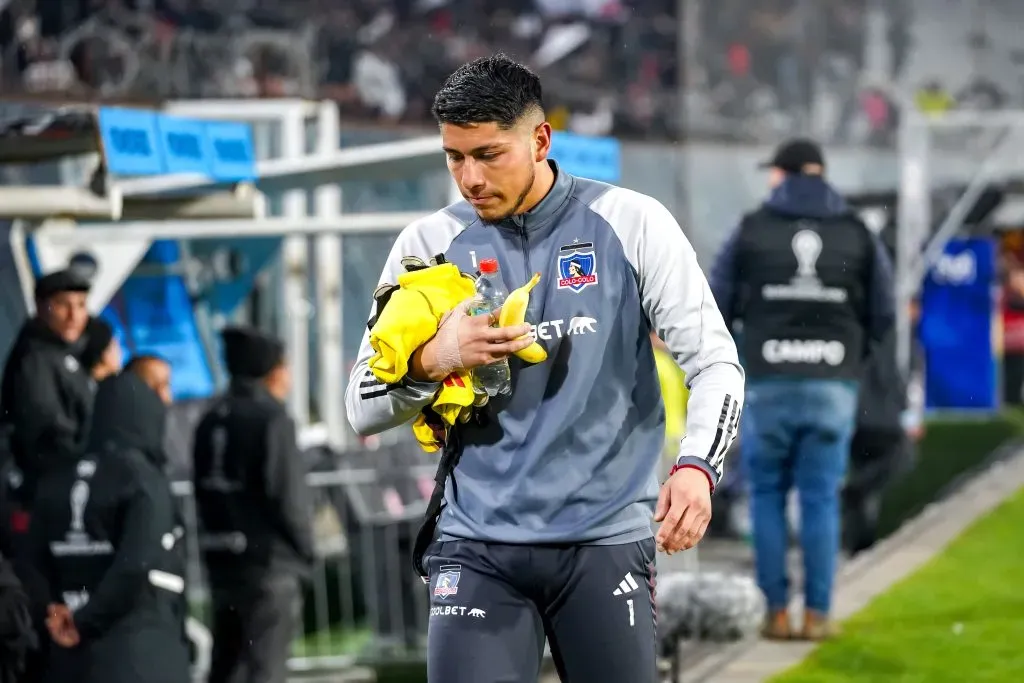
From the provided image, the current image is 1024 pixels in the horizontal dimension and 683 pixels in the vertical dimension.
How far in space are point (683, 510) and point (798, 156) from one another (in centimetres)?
499

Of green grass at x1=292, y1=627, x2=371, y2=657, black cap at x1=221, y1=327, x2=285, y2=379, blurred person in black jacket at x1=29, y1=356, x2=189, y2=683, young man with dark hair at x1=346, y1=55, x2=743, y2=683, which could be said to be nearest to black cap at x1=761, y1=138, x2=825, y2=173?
black cap at x1=221, y1=327, x2=285, y2=379

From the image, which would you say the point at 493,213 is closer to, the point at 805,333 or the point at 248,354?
the point at 805,333

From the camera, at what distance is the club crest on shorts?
3.50m

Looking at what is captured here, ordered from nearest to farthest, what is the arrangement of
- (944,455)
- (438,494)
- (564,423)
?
1. (564,423)
2. (438,494)
3. (944,455)

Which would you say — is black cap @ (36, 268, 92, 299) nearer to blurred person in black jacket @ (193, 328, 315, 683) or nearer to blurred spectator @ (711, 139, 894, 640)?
blurred person in black jacket @ (193, 328, 315, 683)

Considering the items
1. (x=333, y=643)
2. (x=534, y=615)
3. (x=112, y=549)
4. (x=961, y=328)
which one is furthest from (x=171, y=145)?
(x=961, y=328)

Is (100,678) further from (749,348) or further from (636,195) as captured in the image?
(636,195)

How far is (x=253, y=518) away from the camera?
8266 millimetres

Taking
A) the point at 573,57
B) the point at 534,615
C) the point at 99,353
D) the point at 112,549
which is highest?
the point at 573,57

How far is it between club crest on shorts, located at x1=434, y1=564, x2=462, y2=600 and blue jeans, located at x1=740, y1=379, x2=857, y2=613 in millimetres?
4600

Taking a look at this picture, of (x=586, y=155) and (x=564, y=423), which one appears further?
(x=586, y=155)

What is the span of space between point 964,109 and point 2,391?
1589 centimetres

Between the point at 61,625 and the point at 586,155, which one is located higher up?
the point at 586,155

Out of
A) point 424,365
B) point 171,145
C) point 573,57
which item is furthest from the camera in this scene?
point 573,57
